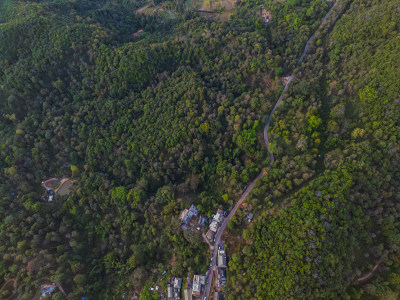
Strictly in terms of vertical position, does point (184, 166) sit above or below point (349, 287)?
above

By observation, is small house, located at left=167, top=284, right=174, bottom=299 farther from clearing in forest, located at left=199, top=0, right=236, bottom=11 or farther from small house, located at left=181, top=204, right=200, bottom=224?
clearing in forest, located at left=199, top=0, right=236, bottom=11

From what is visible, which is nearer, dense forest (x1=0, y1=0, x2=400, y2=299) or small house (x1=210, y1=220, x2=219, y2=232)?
dense forest (x1=0, y1=0, x2=400, y2=299)

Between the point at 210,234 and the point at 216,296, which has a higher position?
the point at 210,234

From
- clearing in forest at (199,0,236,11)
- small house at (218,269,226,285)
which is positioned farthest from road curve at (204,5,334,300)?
clearing in forest at (199,0,236,11)

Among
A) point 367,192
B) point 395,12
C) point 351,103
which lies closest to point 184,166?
point 367,192

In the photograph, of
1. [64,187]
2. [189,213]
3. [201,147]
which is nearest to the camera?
[189,213]

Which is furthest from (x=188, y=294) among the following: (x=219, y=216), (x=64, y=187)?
(x=64, y=187)

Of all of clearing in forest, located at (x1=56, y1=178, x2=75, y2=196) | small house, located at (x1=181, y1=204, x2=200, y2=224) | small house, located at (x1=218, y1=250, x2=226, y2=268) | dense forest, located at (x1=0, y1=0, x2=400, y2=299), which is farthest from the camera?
clearing in forest, located at (x1=56, y1=178, x2=75, y2=196)

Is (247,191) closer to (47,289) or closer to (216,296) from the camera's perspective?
(216,296)

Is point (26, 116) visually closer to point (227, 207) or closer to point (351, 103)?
point (227, 207)
